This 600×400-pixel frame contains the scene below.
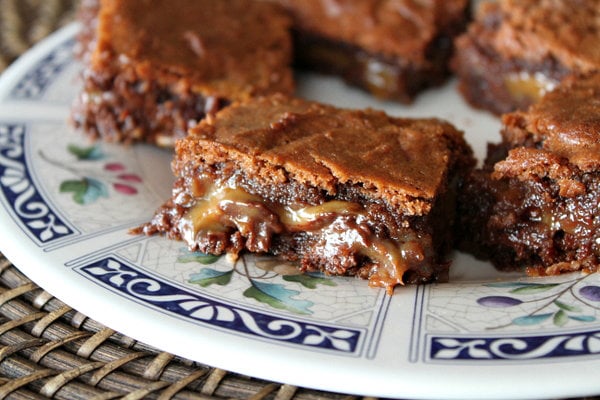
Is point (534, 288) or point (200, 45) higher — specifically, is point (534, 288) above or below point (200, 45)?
below

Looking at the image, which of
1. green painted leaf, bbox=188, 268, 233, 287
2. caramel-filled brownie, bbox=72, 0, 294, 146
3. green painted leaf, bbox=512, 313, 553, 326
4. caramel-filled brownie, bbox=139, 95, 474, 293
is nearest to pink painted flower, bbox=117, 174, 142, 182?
caramel-filled brownie, bbox=72, 0, 294, 146

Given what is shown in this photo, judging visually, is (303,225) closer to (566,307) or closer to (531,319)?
(531,319)

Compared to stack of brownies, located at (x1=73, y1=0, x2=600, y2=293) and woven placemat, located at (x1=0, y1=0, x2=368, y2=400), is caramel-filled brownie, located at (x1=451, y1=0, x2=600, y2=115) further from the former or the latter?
woven placemat, located at (x1=0, y1=0, x2=368, y2=400)

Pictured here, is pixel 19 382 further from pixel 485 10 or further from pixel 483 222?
pixel 485 10

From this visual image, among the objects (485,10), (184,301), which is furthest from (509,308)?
(485,10)

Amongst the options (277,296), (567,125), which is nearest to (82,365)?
(277,296)

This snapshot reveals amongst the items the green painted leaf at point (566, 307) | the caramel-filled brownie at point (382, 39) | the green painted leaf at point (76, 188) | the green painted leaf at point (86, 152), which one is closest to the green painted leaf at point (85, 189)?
the green painted leaf at point (76, 188)
